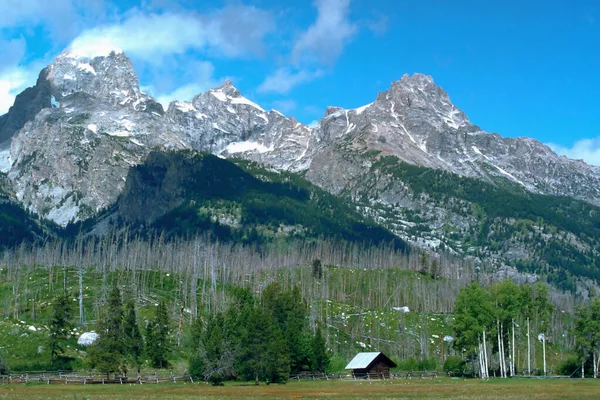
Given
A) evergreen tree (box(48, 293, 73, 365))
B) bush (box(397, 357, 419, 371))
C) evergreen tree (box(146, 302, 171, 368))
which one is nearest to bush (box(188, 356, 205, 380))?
evergreen tree (box(146, 302, 171, 368))

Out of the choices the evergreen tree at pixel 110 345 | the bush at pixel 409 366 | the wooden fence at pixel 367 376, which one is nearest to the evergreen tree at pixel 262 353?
the wooden fence at pixel 367 376

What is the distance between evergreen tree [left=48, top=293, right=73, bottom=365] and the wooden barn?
50.9 m

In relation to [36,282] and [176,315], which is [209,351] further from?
[36,282]

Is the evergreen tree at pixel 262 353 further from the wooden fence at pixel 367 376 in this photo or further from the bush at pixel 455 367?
the bush at pixel 455 367

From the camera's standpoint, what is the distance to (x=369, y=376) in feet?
382

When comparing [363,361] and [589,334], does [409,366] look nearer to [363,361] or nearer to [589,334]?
[363,361]

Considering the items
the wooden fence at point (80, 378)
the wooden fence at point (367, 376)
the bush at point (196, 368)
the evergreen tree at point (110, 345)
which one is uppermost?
the evergreen tree at point (110, 345)

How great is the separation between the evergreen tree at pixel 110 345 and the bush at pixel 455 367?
5587cm

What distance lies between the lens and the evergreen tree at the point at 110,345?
10344cm

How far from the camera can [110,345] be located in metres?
106

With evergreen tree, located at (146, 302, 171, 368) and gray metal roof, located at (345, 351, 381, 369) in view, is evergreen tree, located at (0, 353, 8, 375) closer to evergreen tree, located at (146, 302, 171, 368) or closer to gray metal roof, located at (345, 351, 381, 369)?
evergreen tree, located at (146, 302, 171, 368)

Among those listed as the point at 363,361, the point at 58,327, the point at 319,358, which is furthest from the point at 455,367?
the point at 58,327

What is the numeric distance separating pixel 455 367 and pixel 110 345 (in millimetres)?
59537

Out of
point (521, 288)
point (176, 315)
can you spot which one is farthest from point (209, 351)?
point (176, 315)
